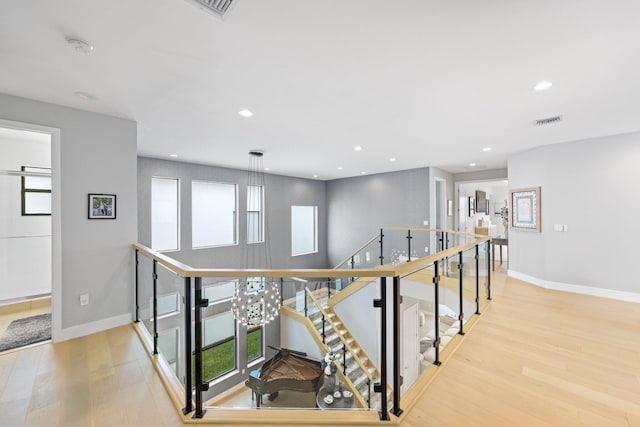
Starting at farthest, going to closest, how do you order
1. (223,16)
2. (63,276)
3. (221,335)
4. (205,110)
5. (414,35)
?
(205,110) < (63,276) < (221,335) < (414,35) < (223,16)

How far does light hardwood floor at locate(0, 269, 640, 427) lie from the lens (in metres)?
1.77

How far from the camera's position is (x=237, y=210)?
24.2ft

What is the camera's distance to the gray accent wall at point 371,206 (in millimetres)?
7254

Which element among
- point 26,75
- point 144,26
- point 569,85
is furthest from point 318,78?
point 26,75

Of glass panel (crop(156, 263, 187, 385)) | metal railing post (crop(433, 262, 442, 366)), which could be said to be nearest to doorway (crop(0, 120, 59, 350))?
glass panel (crop(156, 263, 187, 385))

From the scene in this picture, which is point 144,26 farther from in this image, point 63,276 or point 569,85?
point 569,85

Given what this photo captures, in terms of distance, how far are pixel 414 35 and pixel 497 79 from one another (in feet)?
3.73

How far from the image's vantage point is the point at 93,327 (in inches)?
121

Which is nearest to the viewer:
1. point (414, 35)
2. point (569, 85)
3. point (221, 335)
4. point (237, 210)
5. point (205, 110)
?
point (414, 35)

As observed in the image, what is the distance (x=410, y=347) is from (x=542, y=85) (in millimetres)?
2738

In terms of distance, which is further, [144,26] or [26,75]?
[26,75]

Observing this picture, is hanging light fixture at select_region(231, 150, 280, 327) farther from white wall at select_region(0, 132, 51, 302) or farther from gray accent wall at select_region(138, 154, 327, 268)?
white wall at select_region(0, 132, 51, 302)

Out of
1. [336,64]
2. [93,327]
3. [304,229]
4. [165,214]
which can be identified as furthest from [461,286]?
[304,229]

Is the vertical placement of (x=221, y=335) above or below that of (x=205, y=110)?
below
